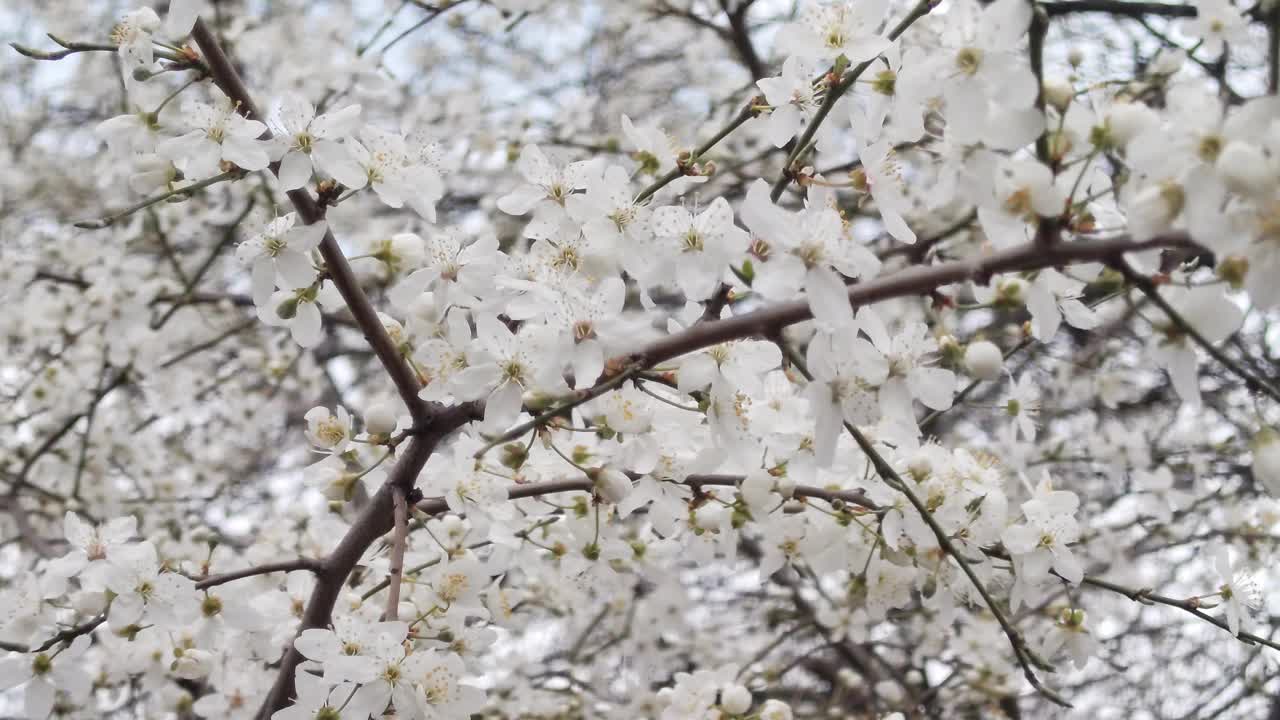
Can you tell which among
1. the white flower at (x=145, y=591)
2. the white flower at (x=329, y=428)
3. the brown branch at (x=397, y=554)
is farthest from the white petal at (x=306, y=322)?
the white flower at (x=145, y=591)

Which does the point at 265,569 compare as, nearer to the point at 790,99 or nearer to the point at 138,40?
the point at 138,40

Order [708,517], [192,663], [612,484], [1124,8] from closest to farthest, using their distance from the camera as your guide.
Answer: [612,484] → [708,517] → [192,663] → [1124,8]

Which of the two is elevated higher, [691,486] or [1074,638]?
[691,486]

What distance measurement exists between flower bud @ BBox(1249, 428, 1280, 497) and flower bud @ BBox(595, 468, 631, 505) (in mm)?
806

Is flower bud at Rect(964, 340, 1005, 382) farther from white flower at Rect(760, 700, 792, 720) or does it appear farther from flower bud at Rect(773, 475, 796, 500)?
white flower at Rect(760, 700, 792, 720)

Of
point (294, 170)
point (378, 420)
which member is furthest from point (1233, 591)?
point (294, 170)

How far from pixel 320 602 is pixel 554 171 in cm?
75

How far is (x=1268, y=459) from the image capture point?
45.5 inches

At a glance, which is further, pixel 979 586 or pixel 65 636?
pixel 65 636

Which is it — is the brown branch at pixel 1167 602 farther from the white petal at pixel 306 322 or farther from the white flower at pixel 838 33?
the white petal at pixel 306 322

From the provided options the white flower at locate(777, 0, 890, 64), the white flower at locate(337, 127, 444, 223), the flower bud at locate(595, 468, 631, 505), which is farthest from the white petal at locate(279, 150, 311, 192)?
the white flower at locate(777, 0, 890, 64)

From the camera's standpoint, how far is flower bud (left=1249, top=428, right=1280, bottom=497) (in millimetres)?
1146

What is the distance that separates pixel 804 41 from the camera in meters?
1.44

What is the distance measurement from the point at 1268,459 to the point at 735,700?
0.96m
